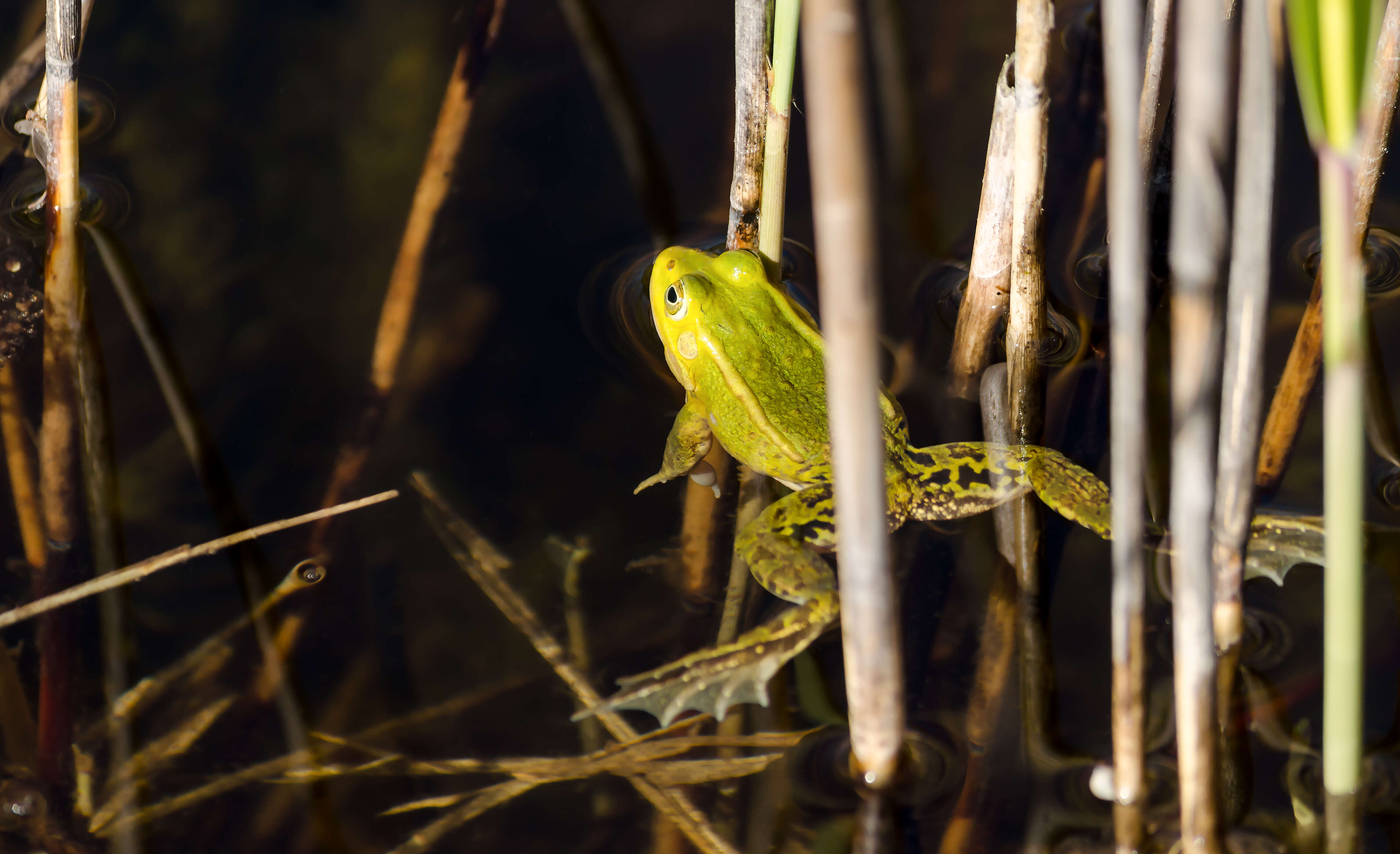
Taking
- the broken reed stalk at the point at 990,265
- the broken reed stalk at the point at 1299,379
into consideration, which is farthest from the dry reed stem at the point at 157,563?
the broken reed stalk at the point at 1299,379

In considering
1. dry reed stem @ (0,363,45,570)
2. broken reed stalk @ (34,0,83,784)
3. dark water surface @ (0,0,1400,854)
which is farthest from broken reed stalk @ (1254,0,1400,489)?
dry reed stem @ (0,363,45,570)

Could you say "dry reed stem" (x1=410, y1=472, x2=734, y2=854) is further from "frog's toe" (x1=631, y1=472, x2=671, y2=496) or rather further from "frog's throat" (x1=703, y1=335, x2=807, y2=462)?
"frog's throat" (x1=703, y1=335, x2=807, y2=462)

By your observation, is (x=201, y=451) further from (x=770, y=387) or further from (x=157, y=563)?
(x=770, y=387)

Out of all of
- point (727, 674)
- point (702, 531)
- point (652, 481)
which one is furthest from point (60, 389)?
point (727, 674)

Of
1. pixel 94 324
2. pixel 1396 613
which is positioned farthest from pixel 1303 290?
pixel 94 324

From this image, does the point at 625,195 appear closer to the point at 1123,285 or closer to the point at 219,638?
the point at 219,638

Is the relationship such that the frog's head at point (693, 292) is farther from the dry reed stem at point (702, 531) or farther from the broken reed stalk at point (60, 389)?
the broken reed stalk at point (60, 389)
